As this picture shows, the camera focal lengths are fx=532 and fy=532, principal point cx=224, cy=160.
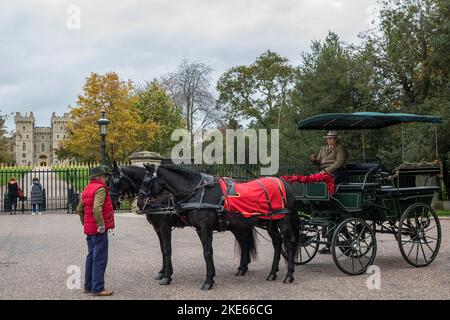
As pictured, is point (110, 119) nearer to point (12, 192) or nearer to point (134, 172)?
point (12, 192)

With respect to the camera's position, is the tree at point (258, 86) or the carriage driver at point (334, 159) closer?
the carriage driver at point (334, 159)

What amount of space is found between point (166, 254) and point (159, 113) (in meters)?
36.0

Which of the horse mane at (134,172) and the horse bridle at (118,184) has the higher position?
the horse mane at (134,172)

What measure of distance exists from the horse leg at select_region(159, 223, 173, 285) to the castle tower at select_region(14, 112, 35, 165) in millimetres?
134952

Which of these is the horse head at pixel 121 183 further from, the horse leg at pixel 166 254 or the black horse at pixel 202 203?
the horse leg at pixel 166 254

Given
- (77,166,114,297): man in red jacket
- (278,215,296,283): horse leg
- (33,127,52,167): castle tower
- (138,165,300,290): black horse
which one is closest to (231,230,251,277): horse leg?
(138,165,300,290): black horse

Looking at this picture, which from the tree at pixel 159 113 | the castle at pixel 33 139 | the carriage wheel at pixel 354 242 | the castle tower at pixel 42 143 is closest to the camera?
the carriage wheel at pixel 354 242

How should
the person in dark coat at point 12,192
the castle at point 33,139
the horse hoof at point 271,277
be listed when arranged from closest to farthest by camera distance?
the horse hoof at point 271,277 < the person in dark coat at point 12,192 < the castle at point 33,139

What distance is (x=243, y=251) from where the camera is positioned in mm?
8805

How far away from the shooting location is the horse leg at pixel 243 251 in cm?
870

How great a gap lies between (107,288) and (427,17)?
65.6 feet

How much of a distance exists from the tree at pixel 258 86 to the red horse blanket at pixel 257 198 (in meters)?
41.7

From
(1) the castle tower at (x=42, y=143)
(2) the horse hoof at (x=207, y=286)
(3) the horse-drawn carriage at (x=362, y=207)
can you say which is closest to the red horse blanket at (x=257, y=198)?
(3) the horse-drawn carriage at (x=362, y=207)

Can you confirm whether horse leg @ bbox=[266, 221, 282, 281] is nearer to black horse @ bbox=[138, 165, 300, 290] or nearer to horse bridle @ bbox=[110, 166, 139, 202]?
black horse @ bbox=[138, 165, 300, 290]
